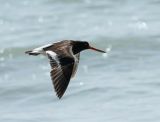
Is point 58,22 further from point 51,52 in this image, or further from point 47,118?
point 51,52

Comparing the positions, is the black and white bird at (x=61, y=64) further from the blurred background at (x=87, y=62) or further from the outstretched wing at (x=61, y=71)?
the blurred background at (x=87, y=62)

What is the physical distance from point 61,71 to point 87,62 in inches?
265

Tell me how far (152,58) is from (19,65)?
2199 millimetres

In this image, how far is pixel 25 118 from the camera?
1204cm

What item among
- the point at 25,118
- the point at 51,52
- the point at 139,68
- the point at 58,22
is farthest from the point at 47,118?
the point at 58,22

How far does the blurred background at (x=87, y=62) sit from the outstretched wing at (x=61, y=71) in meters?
3.48

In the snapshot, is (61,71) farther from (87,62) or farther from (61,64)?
(87,62)

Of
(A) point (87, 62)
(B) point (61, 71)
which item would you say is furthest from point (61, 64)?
(A) point (87, 62)

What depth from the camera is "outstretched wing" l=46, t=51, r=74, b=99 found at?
7977 mm

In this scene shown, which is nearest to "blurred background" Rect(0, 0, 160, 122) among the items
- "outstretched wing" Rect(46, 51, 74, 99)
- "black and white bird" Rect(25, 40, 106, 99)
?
"black and white bird" Rect(25, 40, 106, 99)

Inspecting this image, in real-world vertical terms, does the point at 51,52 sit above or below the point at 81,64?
above

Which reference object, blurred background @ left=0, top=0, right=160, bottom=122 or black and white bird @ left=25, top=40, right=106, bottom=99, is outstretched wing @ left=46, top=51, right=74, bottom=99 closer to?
black and white bird @ left=25, top=40, right=106, bottom=99

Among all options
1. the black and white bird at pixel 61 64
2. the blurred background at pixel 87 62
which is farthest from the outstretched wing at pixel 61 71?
the blurred background at pixel 87 62

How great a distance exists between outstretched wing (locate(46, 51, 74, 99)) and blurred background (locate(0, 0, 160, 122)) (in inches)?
137
